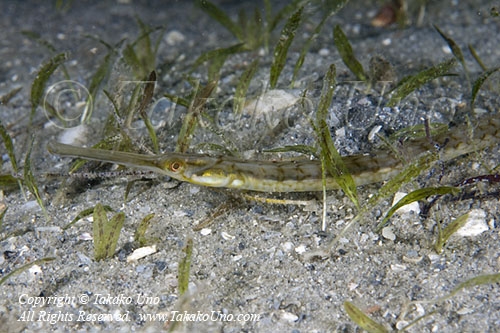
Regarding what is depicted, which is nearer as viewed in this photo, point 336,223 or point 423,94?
point 336,223

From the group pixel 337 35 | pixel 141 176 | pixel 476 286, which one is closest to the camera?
pixel 476 286

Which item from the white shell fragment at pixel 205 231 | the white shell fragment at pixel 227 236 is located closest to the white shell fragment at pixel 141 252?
the white shell fragment at pixel 205 231

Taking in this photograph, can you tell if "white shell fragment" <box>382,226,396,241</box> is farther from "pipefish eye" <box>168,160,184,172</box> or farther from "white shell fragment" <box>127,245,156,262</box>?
"white shell fragment" <box>127,245,156,262</box>

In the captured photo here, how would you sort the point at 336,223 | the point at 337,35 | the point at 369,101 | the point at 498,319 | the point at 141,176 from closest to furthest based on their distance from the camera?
the point at 498,319
the point at 336,223
the point at 141,176
the point at 369,101
the point at 337,35

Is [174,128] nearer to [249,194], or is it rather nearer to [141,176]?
[141,176]

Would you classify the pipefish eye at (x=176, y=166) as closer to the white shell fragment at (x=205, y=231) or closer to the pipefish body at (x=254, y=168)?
the pipefish body at (x=254, y=168)

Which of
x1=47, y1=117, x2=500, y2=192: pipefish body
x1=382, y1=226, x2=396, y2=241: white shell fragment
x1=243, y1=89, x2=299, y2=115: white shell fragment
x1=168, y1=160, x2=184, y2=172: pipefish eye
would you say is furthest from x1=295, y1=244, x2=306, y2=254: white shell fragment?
x1=243, y1=89, x2=299, y2=115: white shell fragment

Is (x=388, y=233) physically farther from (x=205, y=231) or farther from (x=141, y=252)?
(x=141, y=252)

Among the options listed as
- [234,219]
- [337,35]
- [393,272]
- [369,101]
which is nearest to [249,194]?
[234,219]

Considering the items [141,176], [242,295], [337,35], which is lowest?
[242,295]
